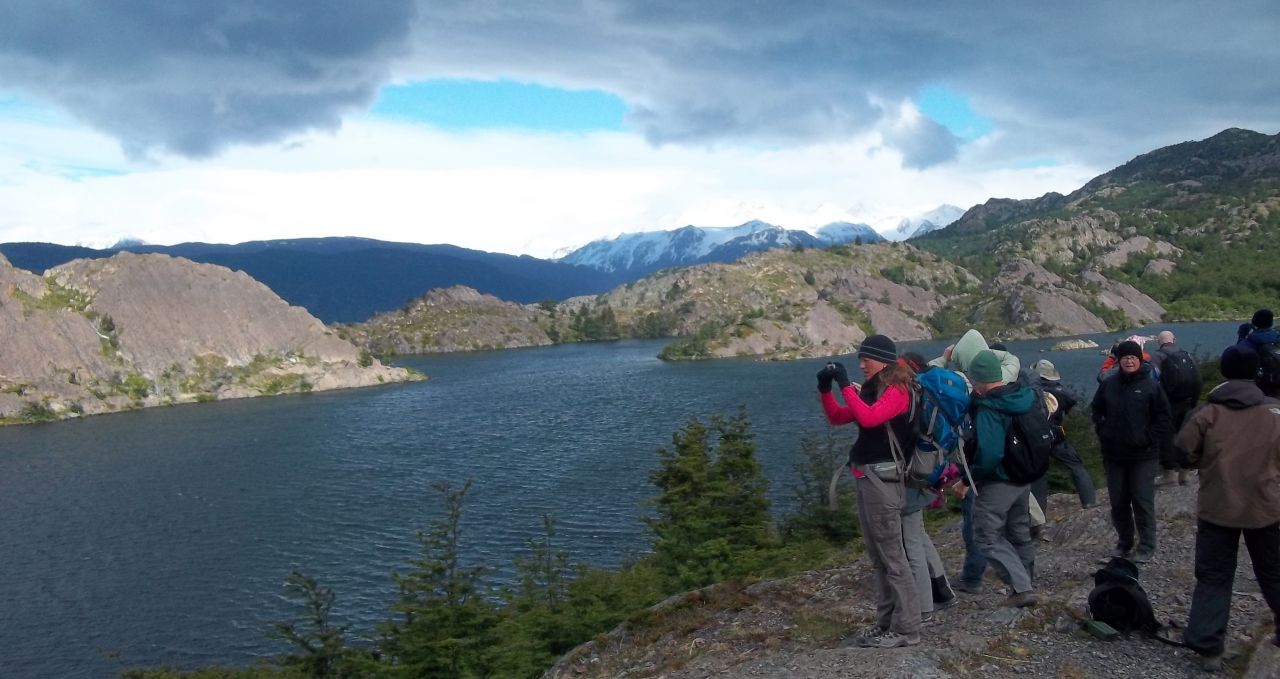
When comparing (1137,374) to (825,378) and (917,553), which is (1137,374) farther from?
(825,378)

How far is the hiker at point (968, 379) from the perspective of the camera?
928 cm

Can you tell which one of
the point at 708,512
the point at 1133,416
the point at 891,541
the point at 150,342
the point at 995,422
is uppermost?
the point at 995,422

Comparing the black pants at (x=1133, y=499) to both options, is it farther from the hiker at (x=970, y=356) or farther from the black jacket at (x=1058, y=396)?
the hiker at (x=970, y=356)

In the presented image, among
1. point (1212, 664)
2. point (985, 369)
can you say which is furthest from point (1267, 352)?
point (1212, 664)

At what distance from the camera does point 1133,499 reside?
10422 mm

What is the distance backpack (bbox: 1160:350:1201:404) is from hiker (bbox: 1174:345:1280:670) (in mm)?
6251

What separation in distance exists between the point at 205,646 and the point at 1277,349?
28.9 m

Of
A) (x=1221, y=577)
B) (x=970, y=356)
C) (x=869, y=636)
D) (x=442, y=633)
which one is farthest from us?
(x=442, y=633)

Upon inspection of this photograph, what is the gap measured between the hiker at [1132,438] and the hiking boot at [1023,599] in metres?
2.60

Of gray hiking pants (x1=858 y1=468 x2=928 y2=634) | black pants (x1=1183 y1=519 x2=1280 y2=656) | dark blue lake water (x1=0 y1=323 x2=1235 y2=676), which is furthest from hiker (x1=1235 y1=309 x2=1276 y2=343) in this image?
dark blue lake water (x1=0 y1=323 x2=1235 y2=676)

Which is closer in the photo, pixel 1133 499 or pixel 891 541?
pixel 891 541

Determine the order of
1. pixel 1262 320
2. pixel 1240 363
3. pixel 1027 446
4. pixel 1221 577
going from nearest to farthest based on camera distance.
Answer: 1. pixel 1221 577
2. pixel 1240 363
3. pixel 1027 446
4. pixel 1262 320

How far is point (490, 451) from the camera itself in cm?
5438

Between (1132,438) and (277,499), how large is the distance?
1739 inches
